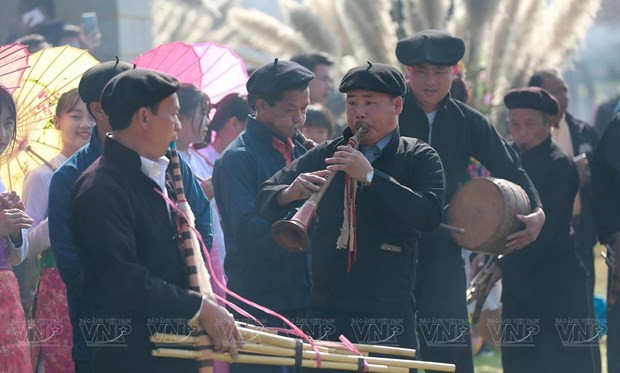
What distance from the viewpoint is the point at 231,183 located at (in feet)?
19.8

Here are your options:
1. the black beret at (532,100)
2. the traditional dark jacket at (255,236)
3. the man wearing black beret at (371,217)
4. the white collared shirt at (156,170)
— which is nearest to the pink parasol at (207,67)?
the traditional dark jacket at (255,236)

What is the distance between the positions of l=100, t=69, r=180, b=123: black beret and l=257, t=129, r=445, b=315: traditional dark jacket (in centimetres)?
113

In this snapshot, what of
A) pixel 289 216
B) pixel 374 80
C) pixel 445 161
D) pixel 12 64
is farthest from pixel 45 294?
pixel 445 161

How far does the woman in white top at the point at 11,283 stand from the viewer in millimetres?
5531

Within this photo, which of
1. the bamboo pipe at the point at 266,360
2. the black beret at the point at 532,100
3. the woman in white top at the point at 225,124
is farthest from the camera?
the woman in white top at the point at 225,124

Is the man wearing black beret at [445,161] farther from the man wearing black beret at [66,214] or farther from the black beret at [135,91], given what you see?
the black beret at [135,91]

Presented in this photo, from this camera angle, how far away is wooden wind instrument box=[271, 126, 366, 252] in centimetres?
494

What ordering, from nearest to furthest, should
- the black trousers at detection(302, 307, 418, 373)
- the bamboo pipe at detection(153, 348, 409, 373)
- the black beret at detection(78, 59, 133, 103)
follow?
the bamboo pipe at detection(153, 348, 409, 373) < the black trousers at detection(302, 307, 418, 373) < the black beret at detection(78, 59, 133, 103)

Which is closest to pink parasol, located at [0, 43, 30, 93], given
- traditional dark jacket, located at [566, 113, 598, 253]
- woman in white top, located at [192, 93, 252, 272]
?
woman in white top, located at [192, 93, 252, 272]

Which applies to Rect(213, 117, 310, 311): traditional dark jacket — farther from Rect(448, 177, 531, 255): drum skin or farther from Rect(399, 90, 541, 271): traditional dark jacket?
Rect(448, 177, 531, 255): drum skin

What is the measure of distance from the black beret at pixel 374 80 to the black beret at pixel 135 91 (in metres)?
1.13

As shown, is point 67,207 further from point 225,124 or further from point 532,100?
point 532,100

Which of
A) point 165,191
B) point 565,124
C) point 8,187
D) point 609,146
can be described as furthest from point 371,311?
point 565,124

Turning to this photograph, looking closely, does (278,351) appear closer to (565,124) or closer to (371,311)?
(371,311)
